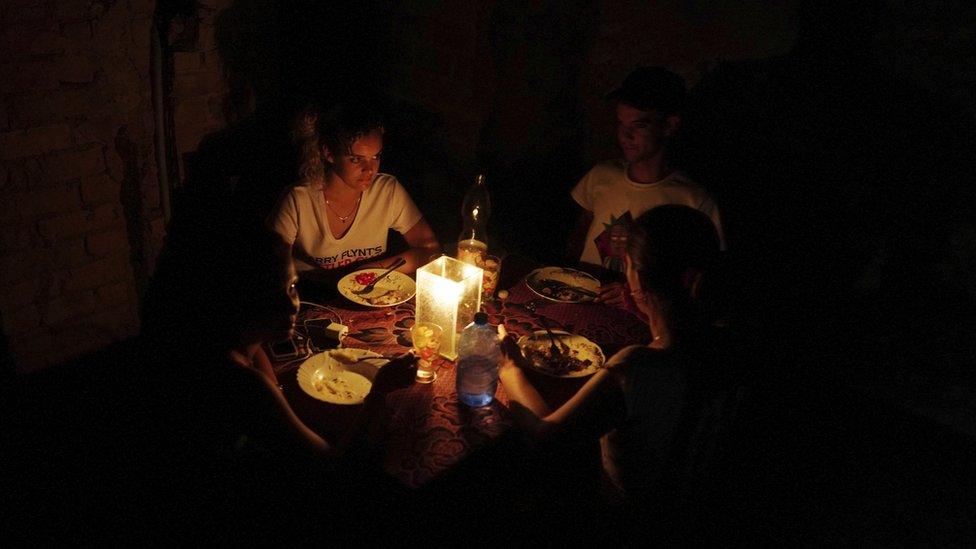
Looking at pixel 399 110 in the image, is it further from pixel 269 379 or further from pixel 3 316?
pixel 269 379

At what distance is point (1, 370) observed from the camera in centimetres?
356

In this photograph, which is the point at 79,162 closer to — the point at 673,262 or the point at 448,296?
the point at 448,296

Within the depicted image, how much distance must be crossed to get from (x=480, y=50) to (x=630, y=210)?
1625 mm

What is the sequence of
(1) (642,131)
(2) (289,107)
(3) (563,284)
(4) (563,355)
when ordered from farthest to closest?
(2) (289,107), (1) (642,131), (3) (563,284), (4) (563,355)

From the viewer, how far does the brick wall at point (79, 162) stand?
3201 mm

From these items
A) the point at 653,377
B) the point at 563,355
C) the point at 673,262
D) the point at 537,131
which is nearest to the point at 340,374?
the point at 563,355

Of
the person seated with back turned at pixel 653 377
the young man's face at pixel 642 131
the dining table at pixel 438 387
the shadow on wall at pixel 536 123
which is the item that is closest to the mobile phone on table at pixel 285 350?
the dining table at pixel 438 387

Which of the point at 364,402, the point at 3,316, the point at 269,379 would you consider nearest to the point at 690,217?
the point at 364,402

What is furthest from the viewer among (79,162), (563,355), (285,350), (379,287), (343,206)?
(79,162)

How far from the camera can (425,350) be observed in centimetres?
221

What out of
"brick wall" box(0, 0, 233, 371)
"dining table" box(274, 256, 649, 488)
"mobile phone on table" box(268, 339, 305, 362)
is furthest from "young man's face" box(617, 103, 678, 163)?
"brick wall" box(0, 0, 233, 371)

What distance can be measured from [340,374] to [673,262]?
1.26 metres

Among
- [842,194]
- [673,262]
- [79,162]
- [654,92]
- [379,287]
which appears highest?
[654,92]

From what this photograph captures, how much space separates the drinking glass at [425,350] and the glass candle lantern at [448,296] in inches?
2.4
